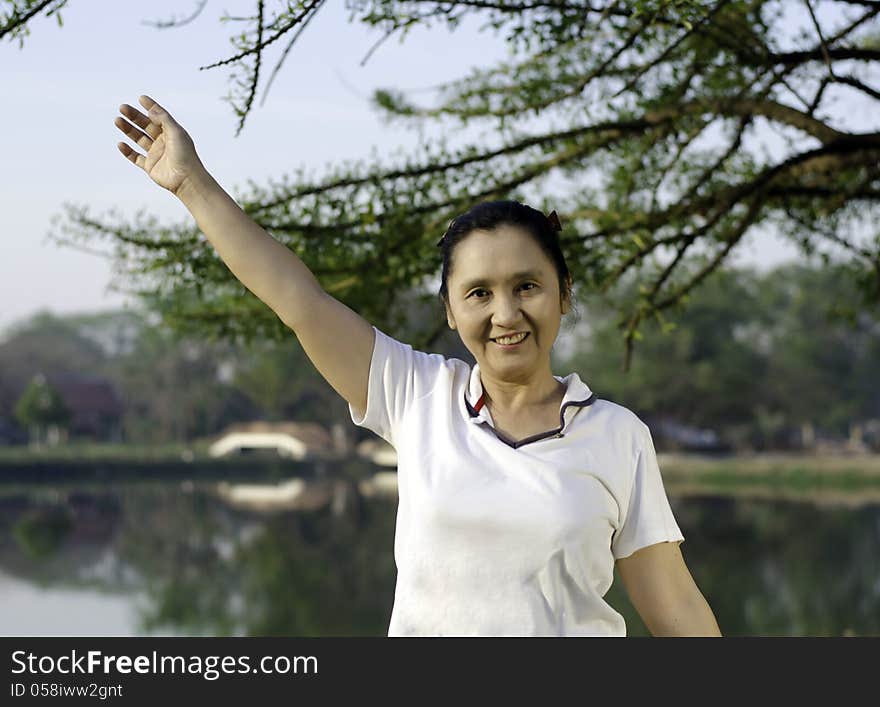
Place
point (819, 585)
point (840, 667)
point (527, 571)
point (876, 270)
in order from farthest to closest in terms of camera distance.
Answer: point (819, 585), point (876, 270), point (840, 667), point (527, 571)

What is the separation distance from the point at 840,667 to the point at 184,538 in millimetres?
29733

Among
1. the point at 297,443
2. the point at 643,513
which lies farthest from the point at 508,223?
the point at 297,443

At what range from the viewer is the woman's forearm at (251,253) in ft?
5.99

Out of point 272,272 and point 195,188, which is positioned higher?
point 195,188

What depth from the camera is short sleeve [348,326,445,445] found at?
186 cm

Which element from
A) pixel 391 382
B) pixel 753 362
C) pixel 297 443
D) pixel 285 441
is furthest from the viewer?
pixel 285 441

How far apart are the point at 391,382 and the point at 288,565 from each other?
79.2 ft

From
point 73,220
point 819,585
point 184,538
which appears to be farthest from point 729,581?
point 73,220

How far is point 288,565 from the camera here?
25.4 m

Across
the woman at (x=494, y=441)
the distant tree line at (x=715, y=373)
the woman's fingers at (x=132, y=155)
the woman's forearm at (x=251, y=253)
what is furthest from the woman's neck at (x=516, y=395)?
the distant tree line at (x=715, y=373)

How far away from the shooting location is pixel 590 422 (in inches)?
69.7

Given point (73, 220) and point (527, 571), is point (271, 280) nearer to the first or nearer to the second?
point (527, 571)

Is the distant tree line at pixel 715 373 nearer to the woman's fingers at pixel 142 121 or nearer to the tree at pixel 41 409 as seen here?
the tree at pixel 41 409

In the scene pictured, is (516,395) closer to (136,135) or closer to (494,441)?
(494,441)
